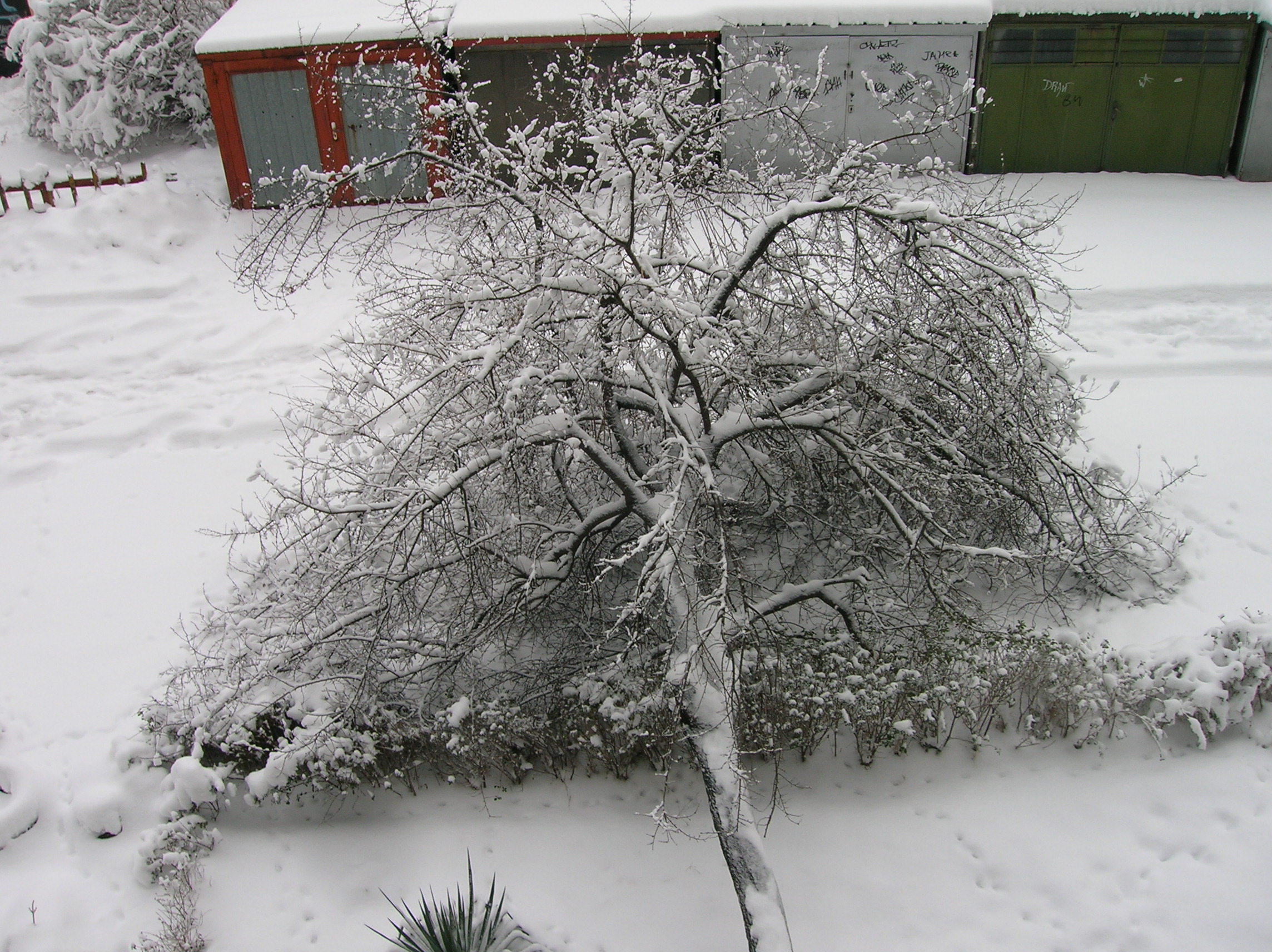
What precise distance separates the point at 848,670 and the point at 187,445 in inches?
276

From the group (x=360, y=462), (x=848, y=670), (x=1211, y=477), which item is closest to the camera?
(x=360, y=462)

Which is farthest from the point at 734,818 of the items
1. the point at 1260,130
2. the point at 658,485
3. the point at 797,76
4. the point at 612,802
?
the point at 1260,130

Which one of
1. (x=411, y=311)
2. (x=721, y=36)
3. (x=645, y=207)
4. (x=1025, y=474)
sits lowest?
(x=1025, y=474)

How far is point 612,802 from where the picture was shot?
6.36 meters

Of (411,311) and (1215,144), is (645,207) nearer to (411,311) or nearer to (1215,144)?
(411,311)

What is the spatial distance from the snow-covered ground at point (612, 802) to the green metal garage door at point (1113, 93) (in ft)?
13.3

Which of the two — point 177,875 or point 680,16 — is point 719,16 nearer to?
point 680,16

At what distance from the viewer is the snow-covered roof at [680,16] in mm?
12312

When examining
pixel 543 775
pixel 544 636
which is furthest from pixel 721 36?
pixel 543 775

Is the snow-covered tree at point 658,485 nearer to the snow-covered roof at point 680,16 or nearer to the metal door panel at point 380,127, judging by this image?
the snow-covered roof at point 680,16

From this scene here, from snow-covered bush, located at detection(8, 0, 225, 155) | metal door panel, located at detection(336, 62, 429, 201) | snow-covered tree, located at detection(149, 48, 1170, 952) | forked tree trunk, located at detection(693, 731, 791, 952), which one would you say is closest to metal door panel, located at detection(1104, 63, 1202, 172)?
snow-covered tree, located at detection(149, 48, 1170, 952)

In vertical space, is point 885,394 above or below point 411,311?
below

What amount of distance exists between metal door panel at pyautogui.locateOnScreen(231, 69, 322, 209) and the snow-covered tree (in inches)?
293

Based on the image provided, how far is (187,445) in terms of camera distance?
9.70 meters
